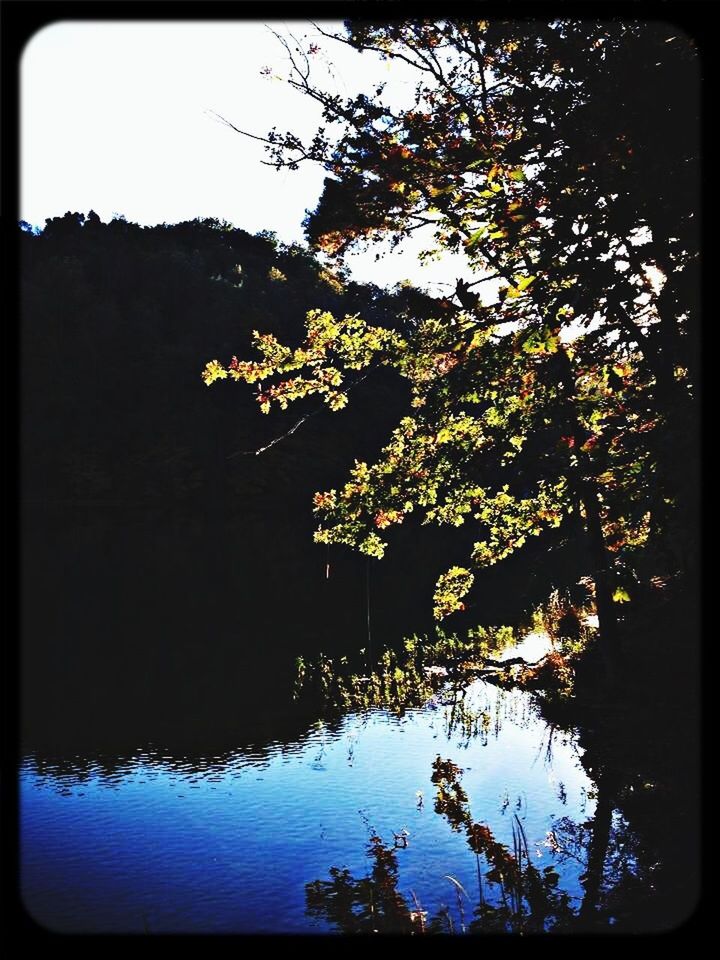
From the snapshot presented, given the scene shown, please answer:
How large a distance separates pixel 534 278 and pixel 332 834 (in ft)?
23.1

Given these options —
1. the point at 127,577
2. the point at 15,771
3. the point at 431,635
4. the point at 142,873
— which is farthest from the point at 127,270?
the point at 142,873

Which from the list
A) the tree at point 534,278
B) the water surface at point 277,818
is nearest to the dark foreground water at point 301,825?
the water surface at point 277,818

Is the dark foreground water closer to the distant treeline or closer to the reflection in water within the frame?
the reflection in water

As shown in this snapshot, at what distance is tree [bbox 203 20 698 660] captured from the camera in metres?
5.76

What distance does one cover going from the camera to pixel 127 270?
58531 mm

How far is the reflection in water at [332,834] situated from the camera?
302 inches

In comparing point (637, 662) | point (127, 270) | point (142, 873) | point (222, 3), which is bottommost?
point (142, 873)

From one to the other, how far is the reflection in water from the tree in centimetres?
249

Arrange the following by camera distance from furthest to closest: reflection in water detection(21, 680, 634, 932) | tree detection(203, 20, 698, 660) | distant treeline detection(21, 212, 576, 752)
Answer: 1. distant treeline detection(21, 212, 576, 752)
2. reflection in water detection(21, 680, 634, 932)
3. tree detection(203, 20, 698, 660)

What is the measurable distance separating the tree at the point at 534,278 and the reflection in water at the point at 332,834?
2.49 meters

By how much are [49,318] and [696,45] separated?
50.9 meters

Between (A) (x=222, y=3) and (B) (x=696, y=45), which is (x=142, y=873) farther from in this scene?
(B) (x=696, y=45)

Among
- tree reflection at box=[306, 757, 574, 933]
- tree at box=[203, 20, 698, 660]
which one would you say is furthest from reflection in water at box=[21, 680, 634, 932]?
tree at box=[203, 20, 698, 660]

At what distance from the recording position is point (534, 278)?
5.18m
